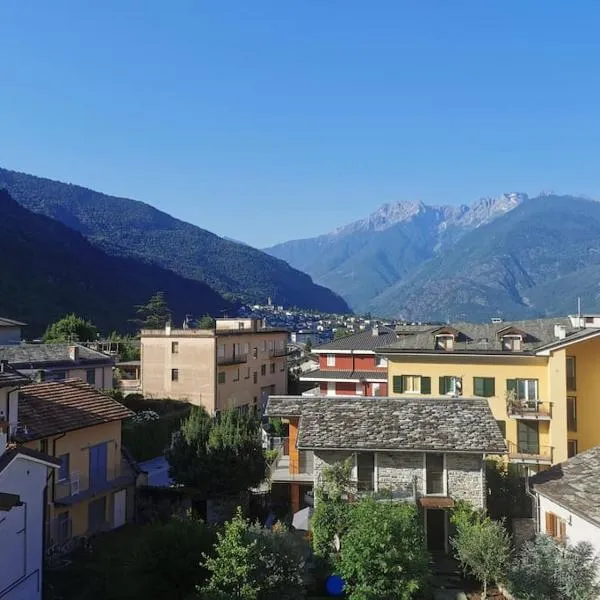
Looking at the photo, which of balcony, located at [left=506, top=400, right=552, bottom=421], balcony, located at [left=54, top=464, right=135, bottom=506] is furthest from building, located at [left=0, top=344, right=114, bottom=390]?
balcony, located at [left=506, top=400, right=552, bottom=421]

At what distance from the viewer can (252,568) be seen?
613 inches

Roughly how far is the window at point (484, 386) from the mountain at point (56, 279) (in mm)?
83740

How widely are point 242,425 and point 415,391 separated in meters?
14.2

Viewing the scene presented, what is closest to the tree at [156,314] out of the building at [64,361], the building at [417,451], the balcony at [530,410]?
the building at [64,361]

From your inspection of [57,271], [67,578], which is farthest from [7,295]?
[67,578]

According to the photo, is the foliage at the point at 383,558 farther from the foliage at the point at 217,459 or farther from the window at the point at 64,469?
the window at the point at 64,469

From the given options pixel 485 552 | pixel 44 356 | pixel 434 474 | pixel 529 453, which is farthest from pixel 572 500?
pixel 44 356

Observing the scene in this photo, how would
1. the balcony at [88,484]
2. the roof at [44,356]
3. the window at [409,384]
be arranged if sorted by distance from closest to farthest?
the balcony at [88,484], the window at [409,384], the roof at [44,356]

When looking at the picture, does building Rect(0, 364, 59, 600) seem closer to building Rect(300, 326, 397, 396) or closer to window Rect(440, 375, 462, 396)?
window Rect(440, 375, 462, 396)

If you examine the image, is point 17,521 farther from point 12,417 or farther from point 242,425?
point 242,425

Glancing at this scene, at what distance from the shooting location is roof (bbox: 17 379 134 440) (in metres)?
22.9

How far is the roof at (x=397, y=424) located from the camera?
883 inches

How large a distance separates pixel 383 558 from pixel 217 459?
1302 centimetres

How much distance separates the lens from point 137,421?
1652 inches
